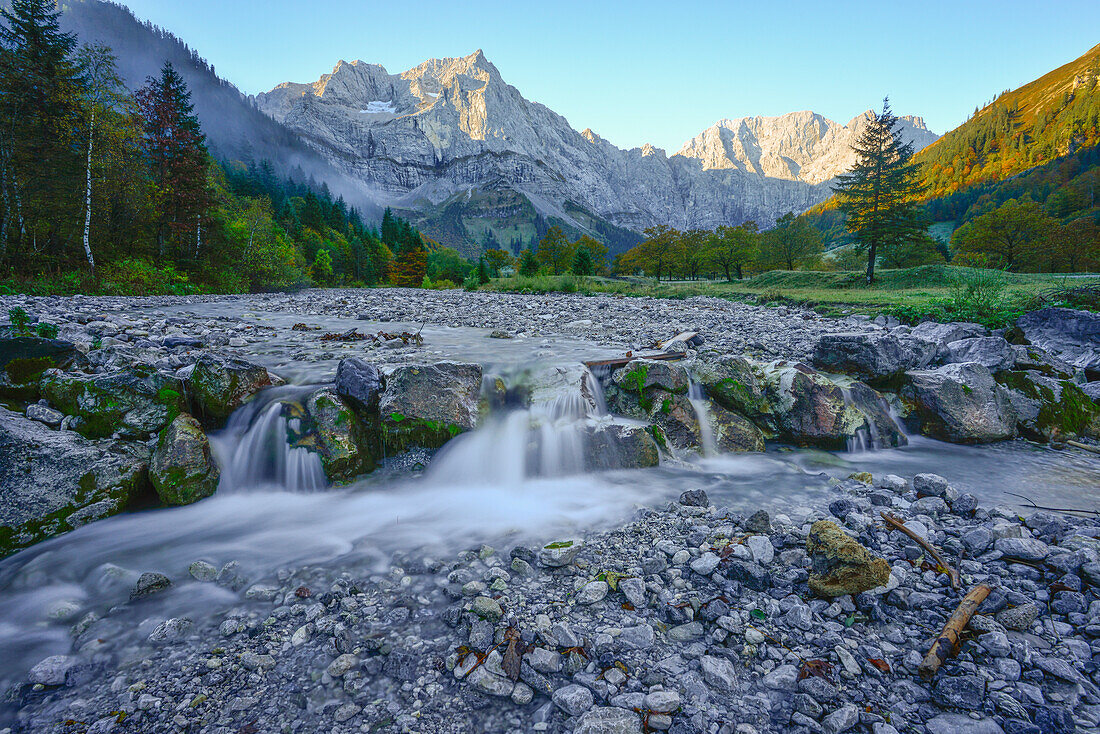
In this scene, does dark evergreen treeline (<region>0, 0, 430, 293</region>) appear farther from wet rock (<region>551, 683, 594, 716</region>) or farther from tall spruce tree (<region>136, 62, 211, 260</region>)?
wet rock (<region>551, 683, 594, 716</region>)

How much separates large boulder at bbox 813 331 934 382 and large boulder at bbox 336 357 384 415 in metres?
7.39

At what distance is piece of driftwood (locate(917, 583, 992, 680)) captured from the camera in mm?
2037

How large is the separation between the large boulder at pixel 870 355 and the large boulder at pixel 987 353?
1.44 feet

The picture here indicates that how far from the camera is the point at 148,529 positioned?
3902 millimetres

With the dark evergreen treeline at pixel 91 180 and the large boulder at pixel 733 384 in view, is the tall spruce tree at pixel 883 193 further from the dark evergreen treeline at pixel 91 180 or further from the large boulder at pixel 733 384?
the dark evergreen treeline at pixel 91 180

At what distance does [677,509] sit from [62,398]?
22.3 feet

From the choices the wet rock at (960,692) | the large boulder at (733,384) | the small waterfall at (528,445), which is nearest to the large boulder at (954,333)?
the large boulder at (733,384)

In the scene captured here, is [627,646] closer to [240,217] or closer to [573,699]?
[573,699]

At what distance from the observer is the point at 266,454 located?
16.5ft

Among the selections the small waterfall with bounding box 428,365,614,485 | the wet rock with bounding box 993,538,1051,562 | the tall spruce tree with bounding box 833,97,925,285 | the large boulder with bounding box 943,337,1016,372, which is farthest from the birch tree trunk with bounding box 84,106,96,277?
the tall spruce tree with bounding box 833,97,925,285

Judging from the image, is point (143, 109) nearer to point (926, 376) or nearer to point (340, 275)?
point (340, 275)

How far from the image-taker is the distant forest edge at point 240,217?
691 inches

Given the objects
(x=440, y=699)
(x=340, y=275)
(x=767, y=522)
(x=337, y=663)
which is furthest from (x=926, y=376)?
(x=340, y=275)

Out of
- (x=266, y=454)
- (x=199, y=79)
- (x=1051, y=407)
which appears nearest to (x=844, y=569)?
(x=266, y=454)
